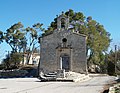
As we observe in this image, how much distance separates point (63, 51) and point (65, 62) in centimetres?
184

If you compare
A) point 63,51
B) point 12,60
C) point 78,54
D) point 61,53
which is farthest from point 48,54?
point 12,60

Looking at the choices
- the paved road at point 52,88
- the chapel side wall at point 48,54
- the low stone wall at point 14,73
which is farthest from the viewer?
the low stone wall at point 14,73

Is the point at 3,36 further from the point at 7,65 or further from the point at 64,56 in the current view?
the point at 64,56

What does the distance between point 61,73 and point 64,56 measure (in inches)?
304

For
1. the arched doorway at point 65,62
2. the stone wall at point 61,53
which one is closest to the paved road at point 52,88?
the stone wall at point 61,53

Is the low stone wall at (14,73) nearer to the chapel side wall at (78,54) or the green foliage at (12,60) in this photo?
the green foliage at (12,60)

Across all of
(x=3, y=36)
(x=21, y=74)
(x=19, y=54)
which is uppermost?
(x=3, y=36)

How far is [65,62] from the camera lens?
→ 4347 centimetres

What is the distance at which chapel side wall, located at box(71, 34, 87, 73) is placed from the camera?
140 ft

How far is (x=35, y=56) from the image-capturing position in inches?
3137

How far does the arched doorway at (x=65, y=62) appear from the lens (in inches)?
1697

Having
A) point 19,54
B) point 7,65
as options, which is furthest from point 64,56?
point 7,65

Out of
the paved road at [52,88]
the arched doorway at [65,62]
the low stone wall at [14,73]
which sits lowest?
the paved road at [52,88]

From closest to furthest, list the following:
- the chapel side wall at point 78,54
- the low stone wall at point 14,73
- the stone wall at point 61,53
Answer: the chapel side wall at point 78,54, the stone wall at point 61,53, the low stone wall at point 14,73
